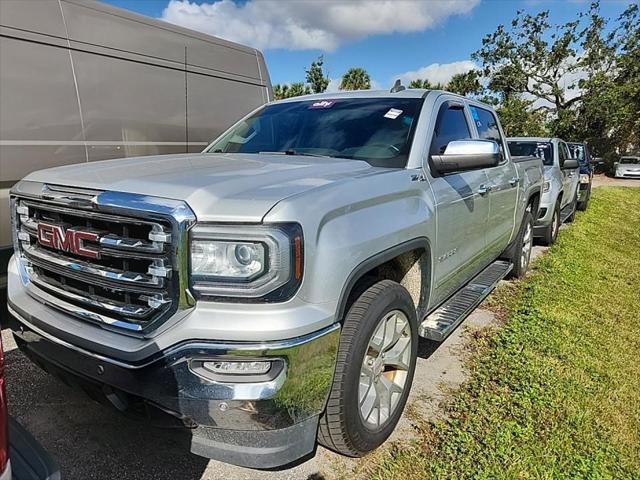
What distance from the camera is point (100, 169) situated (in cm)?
251

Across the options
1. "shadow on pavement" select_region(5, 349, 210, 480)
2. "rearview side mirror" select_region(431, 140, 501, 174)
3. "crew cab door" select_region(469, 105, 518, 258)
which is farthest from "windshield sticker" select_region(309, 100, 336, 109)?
"shadow on pavement" select_region(5, 349, 210, 480)

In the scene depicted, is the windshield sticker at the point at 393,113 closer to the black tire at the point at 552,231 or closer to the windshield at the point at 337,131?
the windshield at the point at 337,131

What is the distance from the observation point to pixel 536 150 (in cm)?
912

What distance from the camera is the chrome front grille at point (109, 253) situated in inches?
75.5

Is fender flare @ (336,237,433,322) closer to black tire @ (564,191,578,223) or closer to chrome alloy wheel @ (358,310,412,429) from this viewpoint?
chrome alloy wheel @ (358,310,412,429)

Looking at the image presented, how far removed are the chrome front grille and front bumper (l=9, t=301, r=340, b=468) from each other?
0.62 feet

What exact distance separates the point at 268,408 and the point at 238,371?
0.19 meters

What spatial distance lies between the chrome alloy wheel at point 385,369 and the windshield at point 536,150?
23.3 ft

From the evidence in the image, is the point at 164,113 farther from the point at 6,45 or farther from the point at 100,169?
the point at 100,169

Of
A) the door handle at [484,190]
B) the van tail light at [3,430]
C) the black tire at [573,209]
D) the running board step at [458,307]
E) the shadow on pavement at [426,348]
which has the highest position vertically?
the door handle at [484,190]

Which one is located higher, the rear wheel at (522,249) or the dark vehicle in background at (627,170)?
the rear wheel at (522,249)

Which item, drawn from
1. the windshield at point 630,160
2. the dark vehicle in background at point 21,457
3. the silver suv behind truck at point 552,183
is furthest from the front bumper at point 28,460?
the windshield at point 630,160

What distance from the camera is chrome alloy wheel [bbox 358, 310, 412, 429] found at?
251 centimetres

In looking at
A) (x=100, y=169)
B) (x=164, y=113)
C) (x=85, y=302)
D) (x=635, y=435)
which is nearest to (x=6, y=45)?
(x=164, y=113)
